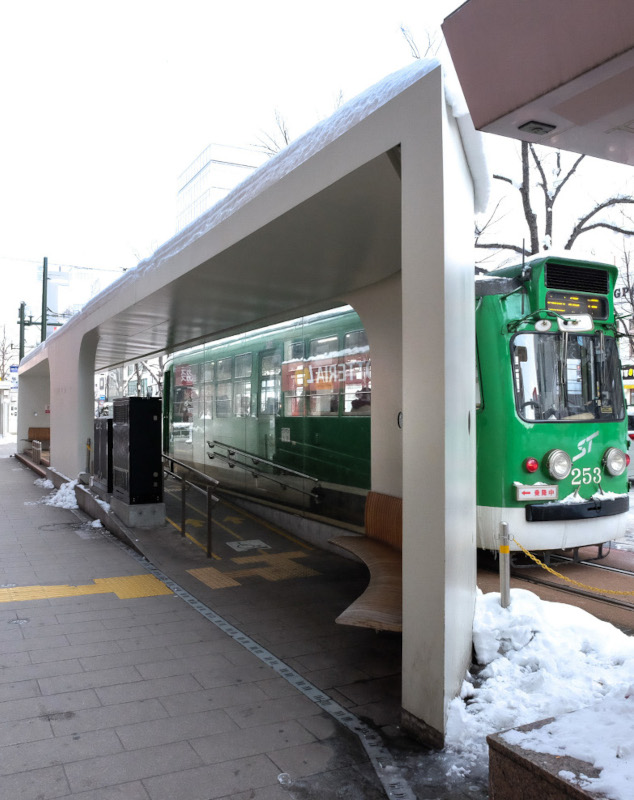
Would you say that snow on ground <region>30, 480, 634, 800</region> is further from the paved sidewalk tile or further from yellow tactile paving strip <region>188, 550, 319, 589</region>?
yellow tactile paving strip <region>188, 550, 319, 589</region>

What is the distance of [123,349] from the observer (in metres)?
15.6

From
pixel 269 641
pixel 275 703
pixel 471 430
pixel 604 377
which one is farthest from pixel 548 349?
pixel 275 703

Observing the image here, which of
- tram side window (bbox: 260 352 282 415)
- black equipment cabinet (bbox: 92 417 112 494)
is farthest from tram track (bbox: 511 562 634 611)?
black equipment cabinet (bbox: 92 417 112 494)

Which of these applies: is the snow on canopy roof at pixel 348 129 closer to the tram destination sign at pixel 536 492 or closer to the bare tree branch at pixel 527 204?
the tram destination sign at pixel 536 492

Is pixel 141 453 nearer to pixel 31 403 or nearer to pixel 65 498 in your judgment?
pixel 65 498

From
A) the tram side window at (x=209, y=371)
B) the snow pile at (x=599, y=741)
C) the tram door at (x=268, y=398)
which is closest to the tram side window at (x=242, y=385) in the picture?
the tram door at (x=268, y=398)

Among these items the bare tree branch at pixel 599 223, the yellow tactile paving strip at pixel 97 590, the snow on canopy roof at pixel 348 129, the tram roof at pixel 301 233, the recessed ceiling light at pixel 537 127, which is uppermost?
the bare tree branch at pixel 599 223

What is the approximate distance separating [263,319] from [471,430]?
6.10m

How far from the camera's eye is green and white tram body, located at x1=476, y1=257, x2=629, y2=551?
7.05 meters

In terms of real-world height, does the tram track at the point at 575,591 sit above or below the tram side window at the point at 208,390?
below

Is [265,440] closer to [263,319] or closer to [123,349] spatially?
[263,319]

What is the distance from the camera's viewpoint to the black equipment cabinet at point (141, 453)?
954 cm

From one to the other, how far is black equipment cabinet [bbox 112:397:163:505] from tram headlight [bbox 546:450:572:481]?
17.4ft

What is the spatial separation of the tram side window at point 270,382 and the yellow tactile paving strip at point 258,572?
123 inches
